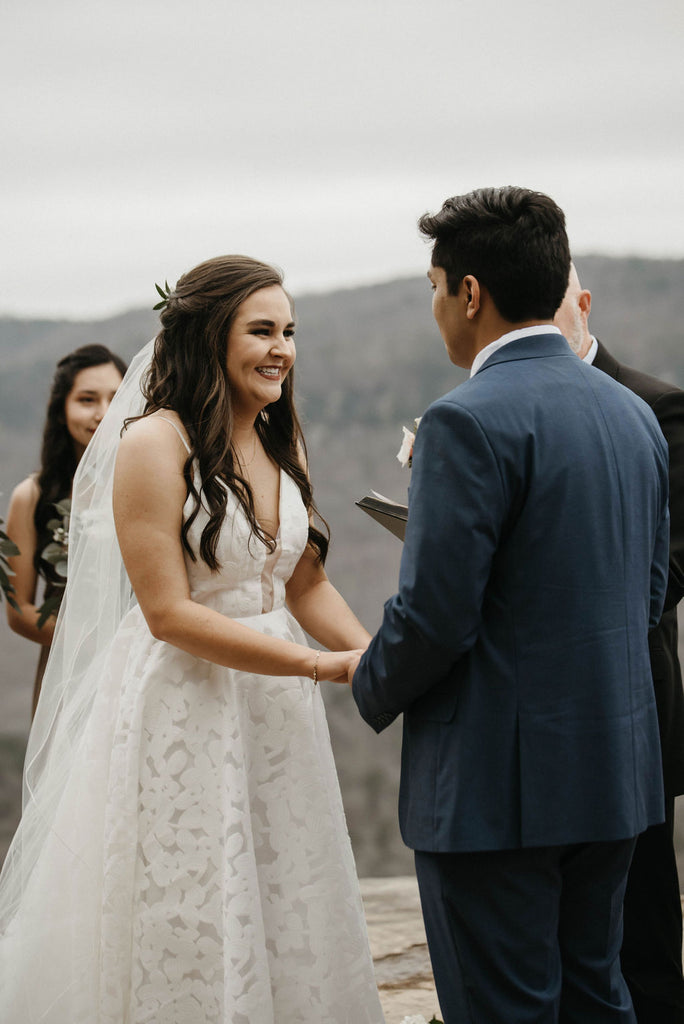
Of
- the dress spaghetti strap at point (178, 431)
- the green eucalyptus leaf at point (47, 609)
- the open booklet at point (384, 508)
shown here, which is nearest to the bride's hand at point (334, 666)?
the open booklet at point (384, 508)

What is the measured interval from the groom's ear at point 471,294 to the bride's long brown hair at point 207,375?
64 centimetres

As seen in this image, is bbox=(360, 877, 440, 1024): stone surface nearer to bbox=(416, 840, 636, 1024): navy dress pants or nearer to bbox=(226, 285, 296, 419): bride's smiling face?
bbox=(416, 840, 636, 1024): navy dress pants

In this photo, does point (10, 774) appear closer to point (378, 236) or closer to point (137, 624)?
point (378, 236)

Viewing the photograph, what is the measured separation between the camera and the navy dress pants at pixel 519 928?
160cm

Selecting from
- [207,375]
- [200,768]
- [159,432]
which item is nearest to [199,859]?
[200,768]

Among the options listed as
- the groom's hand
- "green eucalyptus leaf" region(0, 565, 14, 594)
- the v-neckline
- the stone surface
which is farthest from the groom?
"green eucalyptus leaf" region(0, 565, 14, 594)

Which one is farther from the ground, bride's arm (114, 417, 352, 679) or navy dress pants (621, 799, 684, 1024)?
bride's arm (114, 417, 352, 679)

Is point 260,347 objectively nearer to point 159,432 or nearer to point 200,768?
point 159,432

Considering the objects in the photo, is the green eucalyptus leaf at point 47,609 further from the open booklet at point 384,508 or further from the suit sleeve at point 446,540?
the suit sleeve at point 446,540

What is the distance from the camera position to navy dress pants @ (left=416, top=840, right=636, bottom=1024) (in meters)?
1.60

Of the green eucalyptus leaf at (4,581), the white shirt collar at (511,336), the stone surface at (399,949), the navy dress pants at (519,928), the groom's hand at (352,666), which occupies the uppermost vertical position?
the white shirt collar at (511,336)

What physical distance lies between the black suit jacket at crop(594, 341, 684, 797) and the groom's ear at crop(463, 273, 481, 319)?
0.73m

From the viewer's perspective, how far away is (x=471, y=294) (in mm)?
1660

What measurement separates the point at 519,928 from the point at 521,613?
0.50 metres
